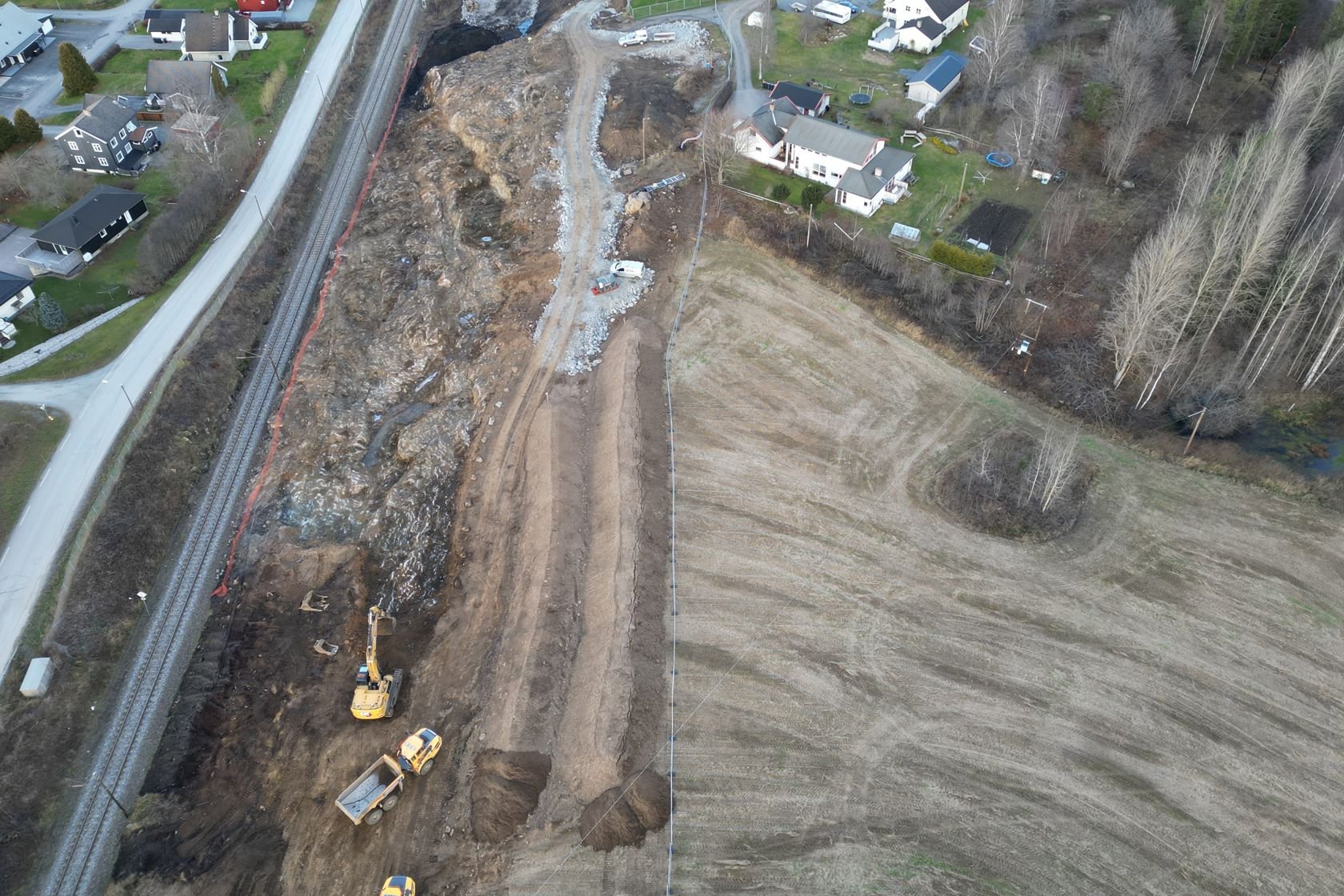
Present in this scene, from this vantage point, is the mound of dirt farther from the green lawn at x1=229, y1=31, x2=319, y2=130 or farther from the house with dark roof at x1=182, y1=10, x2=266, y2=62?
the house with dark roof at x1=182, y1=10, x2=266, y2=62

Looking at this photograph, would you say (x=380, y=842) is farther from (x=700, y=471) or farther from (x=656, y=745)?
(x=700, y=471)

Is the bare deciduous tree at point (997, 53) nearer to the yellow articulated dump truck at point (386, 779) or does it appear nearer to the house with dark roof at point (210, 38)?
the yellow articulated dump truck at point (386, 779)

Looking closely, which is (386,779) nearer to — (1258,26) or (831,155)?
(831,155)

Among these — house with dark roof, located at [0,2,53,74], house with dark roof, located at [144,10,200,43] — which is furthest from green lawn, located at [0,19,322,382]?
house with dark roof, located at [0,2,53,74]

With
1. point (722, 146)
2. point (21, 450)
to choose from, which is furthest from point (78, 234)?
point (722, 146)

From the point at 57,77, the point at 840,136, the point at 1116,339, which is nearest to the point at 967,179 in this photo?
the point at 840,136
